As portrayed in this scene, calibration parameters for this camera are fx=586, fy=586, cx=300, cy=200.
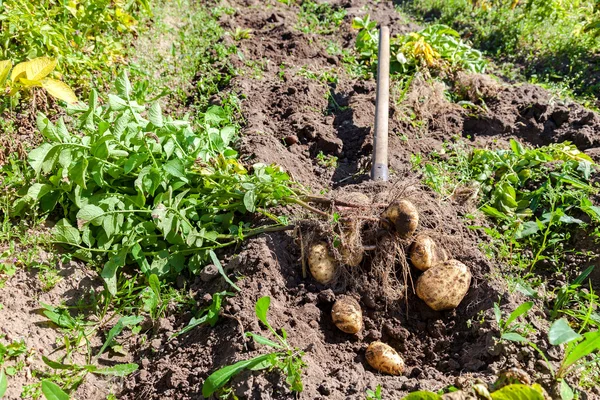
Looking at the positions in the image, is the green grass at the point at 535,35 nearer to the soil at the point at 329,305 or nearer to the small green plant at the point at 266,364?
the soil at the point at 329,305

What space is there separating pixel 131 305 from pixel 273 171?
970 millimetres

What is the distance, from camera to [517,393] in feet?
6.44

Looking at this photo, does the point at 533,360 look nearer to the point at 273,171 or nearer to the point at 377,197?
the point at 377,197

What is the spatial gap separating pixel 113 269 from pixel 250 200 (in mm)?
718

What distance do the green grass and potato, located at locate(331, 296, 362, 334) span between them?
3.06 m

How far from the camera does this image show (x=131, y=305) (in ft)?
9.29

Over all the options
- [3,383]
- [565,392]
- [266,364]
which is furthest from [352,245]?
[3,383]

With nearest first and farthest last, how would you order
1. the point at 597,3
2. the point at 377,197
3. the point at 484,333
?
the point at 484,333
the point at 377,197
the point at 597,3

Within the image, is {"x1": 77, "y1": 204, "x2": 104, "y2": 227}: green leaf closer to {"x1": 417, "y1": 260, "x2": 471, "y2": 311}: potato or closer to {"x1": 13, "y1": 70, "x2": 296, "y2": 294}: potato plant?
{"x1": 13, "y1": 70, "x2": 296, "y2": 294}: potato plant

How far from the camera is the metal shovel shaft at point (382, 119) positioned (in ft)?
11.4

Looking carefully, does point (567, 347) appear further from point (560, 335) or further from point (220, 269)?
point (220, 269)

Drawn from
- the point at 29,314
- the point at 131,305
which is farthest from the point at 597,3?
the point at 29,314

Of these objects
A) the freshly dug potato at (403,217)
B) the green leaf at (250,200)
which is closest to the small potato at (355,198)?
the freshly dug potato at (403,217)

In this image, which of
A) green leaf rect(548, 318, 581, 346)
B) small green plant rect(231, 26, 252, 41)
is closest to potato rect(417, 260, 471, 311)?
green leaf rect(548, 318, 581, 346)
